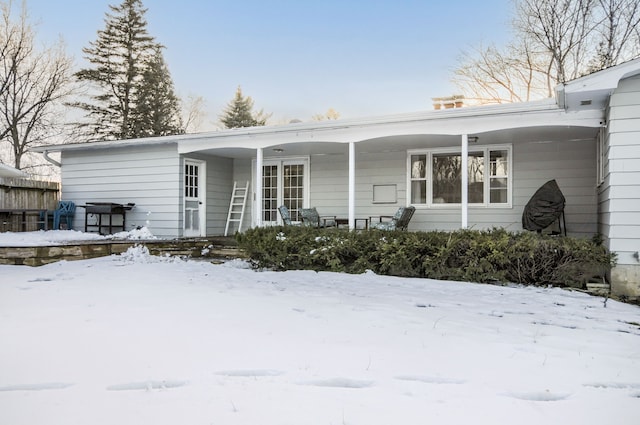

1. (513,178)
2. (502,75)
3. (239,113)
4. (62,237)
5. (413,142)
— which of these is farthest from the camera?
(239,113)

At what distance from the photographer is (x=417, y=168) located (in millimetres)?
9352

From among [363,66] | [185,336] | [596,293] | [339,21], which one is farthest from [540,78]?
[185,336]

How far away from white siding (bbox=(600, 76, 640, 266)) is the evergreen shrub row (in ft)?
0.84

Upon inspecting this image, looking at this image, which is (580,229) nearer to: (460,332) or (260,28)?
(460,332)

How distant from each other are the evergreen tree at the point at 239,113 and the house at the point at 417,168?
17786mm

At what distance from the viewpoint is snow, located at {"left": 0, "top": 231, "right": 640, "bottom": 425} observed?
2107 millimetres

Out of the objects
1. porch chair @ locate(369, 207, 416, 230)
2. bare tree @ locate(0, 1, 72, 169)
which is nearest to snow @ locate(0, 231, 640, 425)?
porch chair @ locate(369, 207, 416, 230)

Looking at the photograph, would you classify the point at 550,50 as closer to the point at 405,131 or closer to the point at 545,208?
the point at 545,208

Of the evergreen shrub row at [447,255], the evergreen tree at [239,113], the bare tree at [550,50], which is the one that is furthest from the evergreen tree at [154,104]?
the evergreen shrub row at [447,255]

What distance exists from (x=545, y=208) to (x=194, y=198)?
23.4 ft

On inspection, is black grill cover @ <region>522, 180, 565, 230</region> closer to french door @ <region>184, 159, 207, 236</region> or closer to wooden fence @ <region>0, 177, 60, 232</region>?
french door @ <region>184, 159, 207, 236</region>

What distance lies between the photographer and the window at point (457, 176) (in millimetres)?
8664

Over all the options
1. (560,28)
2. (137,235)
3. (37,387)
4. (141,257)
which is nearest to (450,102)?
(141,257)

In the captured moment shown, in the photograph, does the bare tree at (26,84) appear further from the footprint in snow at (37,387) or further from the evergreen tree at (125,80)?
the footprint in snow at (37,387)
